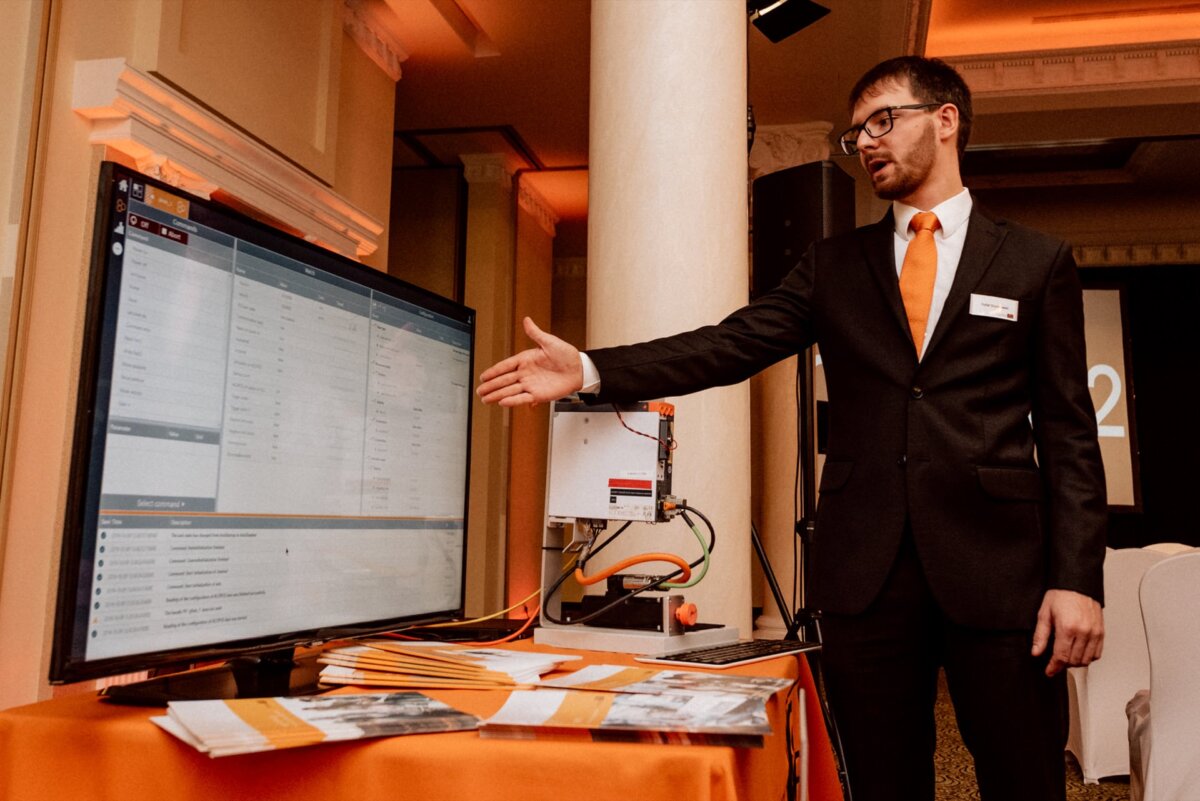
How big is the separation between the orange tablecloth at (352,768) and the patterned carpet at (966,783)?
8.08 feet

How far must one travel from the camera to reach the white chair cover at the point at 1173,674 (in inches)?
55.2

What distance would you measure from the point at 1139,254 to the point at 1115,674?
17.0 ft

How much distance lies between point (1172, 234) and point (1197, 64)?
1.93m

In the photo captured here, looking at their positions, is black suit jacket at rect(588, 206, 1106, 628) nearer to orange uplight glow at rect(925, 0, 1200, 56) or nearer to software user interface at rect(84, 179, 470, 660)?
software user interface at rect(84, 179, 470, 660)

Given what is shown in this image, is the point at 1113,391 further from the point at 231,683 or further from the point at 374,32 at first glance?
the point at 231,683

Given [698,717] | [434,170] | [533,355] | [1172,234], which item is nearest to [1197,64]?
[1172,234]

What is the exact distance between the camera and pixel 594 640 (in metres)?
1.21

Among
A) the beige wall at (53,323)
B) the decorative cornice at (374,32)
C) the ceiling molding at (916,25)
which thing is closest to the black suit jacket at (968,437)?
the beige wall at (53,323)

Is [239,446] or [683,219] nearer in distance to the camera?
[239,446]

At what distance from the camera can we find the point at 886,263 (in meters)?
1.35

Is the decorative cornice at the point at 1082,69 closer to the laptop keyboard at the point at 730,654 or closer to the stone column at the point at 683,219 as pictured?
the stone column at the point at 683,219

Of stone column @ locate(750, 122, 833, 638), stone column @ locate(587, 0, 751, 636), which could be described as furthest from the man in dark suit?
stone column @ locate(750, 122, 833, 638)

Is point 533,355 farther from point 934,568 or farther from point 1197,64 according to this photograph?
point 1197,64

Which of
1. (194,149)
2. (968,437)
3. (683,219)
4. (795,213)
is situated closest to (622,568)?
(968,437)
